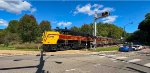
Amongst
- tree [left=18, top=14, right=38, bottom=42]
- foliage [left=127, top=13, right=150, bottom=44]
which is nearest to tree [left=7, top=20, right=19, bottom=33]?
tree [left=18, top=14, right=38, bottom=42]

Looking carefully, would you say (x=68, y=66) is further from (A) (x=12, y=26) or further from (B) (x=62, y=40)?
(A) (x=12, y=26)

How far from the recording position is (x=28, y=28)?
75000 mm

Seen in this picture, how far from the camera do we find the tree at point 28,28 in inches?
2911

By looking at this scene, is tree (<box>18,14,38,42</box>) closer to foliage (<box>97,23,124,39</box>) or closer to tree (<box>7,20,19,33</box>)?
tree (<box>7,20,19,33</box>)

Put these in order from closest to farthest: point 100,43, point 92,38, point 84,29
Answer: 1. point 92,38
2. point 100,43
3. point 84,29

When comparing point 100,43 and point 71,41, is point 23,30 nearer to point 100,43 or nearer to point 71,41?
point 100,43

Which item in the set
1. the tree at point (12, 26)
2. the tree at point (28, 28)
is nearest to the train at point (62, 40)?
the tree at point (28, 28)

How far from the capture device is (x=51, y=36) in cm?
3700

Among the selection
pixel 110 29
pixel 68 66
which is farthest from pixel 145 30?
pixel 68 66

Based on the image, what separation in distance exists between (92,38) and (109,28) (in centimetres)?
10196

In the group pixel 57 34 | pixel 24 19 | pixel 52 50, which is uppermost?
pixel 24 19

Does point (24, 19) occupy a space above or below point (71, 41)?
above

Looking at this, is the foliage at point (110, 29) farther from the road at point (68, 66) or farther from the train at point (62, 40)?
the road at point (68, 66)

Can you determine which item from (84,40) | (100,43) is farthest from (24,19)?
(84,40)
